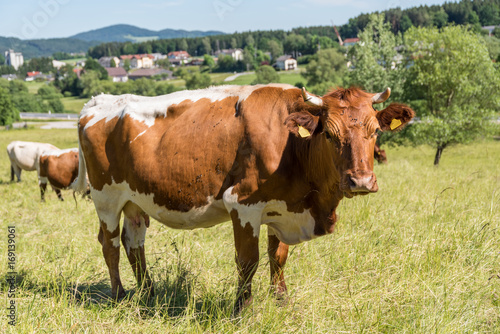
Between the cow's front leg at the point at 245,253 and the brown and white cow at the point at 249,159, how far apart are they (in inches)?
0.4

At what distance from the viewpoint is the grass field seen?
393 centimetres

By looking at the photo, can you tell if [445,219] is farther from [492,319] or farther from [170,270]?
[170,270]

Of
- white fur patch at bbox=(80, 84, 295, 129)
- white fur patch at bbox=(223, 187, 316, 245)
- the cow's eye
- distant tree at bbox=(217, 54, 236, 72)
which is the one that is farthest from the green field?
the cow's eye

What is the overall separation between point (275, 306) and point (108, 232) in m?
2.59

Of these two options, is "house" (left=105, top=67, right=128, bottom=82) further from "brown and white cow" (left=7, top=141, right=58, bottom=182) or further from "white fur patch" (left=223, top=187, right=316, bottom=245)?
"white fur patch" (left=223, top=187, right=316, bottom=245)

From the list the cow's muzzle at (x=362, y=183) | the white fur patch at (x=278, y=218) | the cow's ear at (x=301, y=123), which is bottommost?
the white fur patch at (x=278, y=218)

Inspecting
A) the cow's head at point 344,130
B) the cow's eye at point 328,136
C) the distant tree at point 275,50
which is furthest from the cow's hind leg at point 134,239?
the distant tree at point 275,50

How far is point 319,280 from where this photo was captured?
178 inches

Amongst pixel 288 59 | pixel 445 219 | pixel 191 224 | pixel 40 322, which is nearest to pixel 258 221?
pixel 191 224

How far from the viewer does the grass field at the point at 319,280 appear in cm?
393

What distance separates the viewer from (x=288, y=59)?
152m

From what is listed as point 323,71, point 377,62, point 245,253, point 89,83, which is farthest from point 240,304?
point 89,83

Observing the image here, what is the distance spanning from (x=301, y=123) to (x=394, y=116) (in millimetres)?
946

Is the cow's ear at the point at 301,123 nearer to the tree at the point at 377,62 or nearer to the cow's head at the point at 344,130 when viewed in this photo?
the cow's head at the point at 344,130
